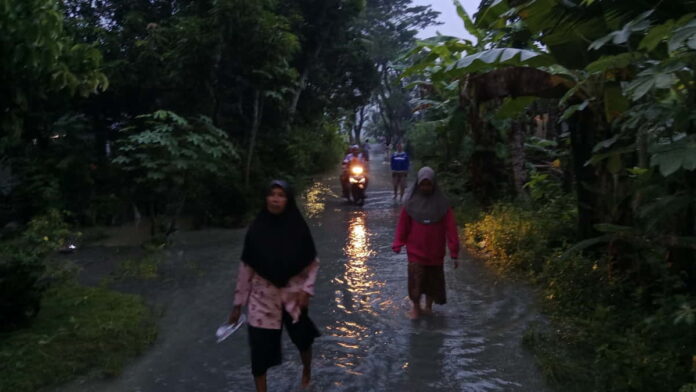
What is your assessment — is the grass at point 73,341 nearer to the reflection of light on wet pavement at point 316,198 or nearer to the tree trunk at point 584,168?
the tree trunk at point 584,168

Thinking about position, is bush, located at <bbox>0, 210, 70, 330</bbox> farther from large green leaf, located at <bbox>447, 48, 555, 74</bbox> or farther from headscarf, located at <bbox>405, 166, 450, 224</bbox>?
large green leaf, located at <bbox>447, 48, 555, 74</bbox>

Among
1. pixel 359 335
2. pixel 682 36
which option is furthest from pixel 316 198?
pixel 682 36

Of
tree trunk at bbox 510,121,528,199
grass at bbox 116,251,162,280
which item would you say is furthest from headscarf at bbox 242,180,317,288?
tree trunk at bbox 510,121,528,199

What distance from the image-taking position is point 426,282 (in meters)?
6.84

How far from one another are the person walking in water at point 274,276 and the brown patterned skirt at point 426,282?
2.21m

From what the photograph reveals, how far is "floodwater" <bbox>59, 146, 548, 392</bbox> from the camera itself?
514 cm

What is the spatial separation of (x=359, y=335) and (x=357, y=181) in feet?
33.9

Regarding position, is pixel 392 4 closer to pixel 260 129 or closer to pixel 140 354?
pixel 260 129

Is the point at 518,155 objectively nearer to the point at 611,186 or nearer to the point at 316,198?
the point at 611,186

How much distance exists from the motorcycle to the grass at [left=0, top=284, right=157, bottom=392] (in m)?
9.41

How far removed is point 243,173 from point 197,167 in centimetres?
365

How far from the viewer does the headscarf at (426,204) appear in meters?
6.73

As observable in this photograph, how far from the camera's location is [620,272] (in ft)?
22.7

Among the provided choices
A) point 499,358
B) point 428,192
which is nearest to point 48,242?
point 428,192
